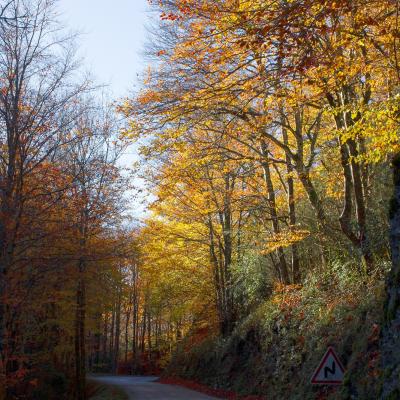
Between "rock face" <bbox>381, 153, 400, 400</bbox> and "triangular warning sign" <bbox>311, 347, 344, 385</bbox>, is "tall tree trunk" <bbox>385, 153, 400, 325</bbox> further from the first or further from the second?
"triangular warning sign" <bbox>311, 347, 344, 385</bbox>

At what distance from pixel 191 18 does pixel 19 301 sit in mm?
8085

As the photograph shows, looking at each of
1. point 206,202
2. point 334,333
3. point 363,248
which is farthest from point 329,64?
point 206,202

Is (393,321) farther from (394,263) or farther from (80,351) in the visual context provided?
(80,351)

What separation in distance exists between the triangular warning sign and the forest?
0.60m

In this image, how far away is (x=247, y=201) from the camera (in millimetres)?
18641

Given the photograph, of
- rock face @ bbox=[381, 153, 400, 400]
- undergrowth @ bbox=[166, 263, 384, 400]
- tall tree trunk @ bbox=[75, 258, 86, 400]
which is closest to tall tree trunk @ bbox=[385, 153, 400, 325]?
rock face @ bbox=[381, 153, 400, 400]

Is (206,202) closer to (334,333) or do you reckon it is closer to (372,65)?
(334,333)

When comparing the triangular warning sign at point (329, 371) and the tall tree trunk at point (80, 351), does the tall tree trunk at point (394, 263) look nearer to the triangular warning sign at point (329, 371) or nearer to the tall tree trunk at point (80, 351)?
the triangular warning sign at point (329, 371)

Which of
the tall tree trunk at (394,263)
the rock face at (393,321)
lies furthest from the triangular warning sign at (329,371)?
the tall tree trunk at (394,263)

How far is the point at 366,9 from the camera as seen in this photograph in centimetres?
951

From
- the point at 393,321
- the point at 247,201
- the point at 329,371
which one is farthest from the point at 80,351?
the point at 393,321

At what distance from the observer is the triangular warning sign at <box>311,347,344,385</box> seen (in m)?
8.02

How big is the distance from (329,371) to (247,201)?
10960 millimetres

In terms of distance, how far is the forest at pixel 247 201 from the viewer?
9.08 meters
